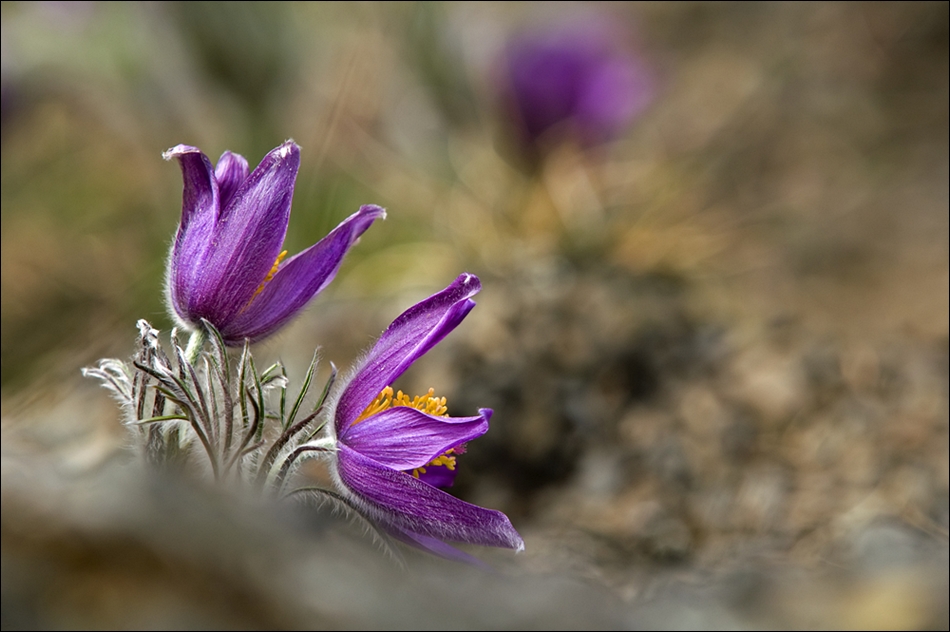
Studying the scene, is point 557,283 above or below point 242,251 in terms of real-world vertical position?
above

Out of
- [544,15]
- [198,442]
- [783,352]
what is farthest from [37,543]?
[544,15]

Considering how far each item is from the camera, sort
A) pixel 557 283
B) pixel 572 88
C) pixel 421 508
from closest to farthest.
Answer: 1. pixel 421 508
2. pixel 557 283
3. pixel 572 88

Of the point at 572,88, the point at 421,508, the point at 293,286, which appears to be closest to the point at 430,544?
the point at 421,508

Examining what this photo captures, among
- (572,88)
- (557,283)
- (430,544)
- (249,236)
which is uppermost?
(572,88)

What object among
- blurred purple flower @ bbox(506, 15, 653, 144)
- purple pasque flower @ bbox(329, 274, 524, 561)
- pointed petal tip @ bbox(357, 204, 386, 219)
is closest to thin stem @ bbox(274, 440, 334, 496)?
purple pasque flower @ bbox(329, 274, 524, 561)

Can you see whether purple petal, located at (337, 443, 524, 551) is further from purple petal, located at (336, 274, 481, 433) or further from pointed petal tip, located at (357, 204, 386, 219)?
pointed petal tip, located at (357, 204, 386, 219)

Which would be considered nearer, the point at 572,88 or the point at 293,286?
the point at 293,286

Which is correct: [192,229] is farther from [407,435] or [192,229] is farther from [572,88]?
[572,88]

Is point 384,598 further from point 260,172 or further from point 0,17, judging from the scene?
point 0,17
